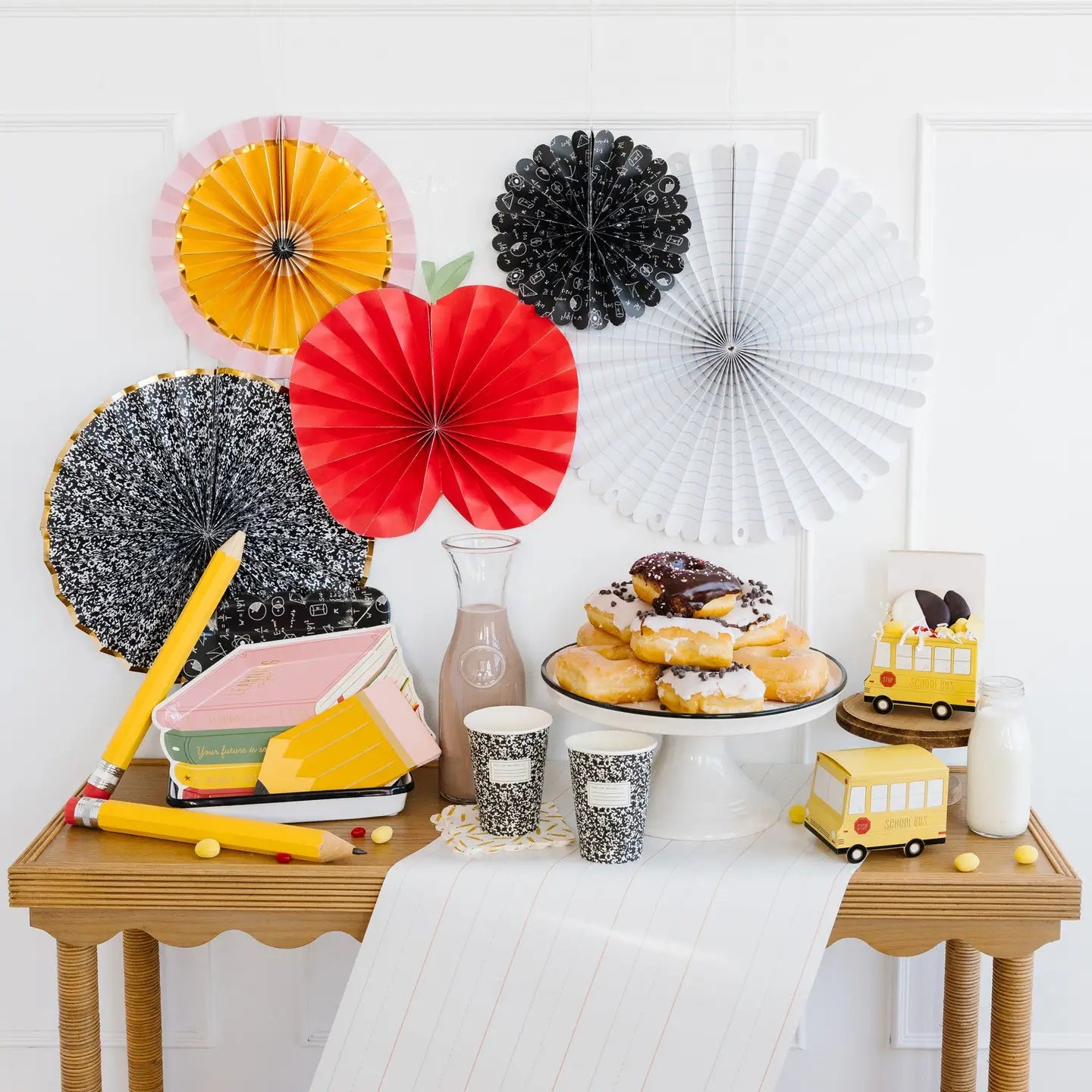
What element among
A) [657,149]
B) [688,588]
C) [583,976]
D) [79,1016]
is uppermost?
[657,149]

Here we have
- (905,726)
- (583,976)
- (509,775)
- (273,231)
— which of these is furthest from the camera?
(273,231)

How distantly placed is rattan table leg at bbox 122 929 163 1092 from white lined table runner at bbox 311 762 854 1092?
51 centimetres

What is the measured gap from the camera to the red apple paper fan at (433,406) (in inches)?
62.4

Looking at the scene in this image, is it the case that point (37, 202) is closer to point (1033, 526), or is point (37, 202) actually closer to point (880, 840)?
point (880, 840)

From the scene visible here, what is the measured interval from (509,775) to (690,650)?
287 millimetres

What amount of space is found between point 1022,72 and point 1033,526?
0.70 metres

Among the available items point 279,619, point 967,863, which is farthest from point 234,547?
point 967,863

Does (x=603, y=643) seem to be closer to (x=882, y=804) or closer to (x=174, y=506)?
(x=882, y=804)

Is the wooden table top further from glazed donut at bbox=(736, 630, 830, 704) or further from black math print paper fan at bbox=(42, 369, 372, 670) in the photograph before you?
black math print paper fan at bbox=(42, 369, 372, 670)

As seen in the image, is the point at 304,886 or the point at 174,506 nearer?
the point at 304,886

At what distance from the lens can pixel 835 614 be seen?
5.52 feet

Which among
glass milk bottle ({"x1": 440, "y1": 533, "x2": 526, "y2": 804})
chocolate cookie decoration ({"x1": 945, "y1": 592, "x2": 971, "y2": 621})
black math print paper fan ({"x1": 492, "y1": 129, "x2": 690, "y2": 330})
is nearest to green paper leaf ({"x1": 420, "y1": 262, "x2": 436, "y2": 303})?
black math print paper fan ({"x1": 492, "y1": 129, "x2": 690, "y2": 330})

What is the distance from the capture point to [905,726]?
145 centimetres

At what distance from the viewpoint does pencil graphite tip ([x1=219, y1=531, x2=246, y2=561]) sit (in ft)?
5.05
